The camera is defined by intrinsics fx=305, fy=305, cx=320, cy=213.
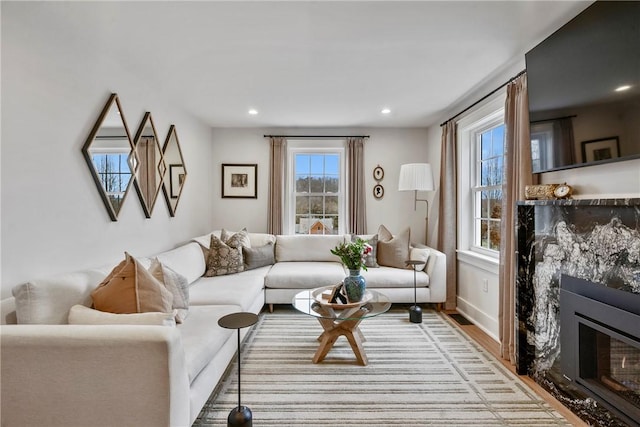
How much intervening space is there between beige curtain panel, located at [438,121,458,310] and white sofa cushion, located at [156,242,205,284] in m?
2.85

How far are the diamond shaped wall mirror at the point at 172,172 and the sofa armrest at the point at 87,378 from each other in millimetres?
2125

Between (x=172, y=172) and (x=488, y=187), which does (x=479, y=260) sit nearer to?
(x=488, y=187)

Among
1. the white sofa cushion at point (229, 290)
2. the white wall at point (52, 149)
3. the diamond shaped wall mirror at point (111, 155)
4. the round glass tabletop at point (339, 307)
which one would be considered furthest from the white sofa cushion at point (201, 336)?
the diamond shaped wall mirror at point (111, 155)

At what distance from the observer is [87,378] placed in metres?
1.30

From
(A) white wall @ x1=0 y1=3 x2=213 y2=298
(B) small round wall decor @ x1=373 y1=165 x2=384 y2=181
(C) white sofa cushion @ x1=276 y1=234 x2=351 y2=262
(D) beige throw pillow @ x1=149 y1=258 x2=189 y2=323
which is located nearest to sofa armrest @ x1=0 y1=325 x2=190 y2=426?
(A) white wall @ x1=0 y1=3 x2=213 y2=298

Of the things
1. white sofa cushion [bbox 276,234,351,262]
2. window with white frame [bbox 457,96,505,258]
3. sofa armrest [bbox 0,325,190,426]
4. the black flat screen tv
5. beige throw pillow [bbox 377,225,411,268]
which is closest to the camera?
sofa armrest [bbox 0,325,190,426]

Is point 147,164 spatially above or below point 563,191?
above

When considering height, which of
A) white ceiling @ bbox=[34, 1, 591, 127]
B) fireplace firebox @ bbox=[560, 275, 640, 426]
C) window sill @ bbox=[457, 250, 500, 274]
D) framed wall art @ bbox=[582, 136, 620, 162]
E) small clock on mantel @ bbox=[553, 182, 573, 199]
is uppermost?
white ceiling @ bbox=[34, 1, 591, 127]

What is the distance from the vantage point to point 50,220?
73.4 inches

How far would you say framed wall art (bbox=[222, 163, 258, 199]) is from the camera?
4.64 metres

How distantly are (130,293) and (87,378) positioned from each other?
510 mm

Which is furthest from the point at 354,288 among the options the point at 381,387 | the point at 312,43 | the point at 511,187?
the point at 312,43

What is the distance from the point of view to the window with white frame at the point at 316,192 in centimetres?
472

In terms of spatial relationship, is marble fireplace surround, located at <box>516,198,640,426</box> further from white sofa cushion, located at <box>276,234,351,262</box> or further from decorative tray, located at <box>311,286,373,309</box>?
white sofa cushion, located at <box>276,234,351,262</box>
